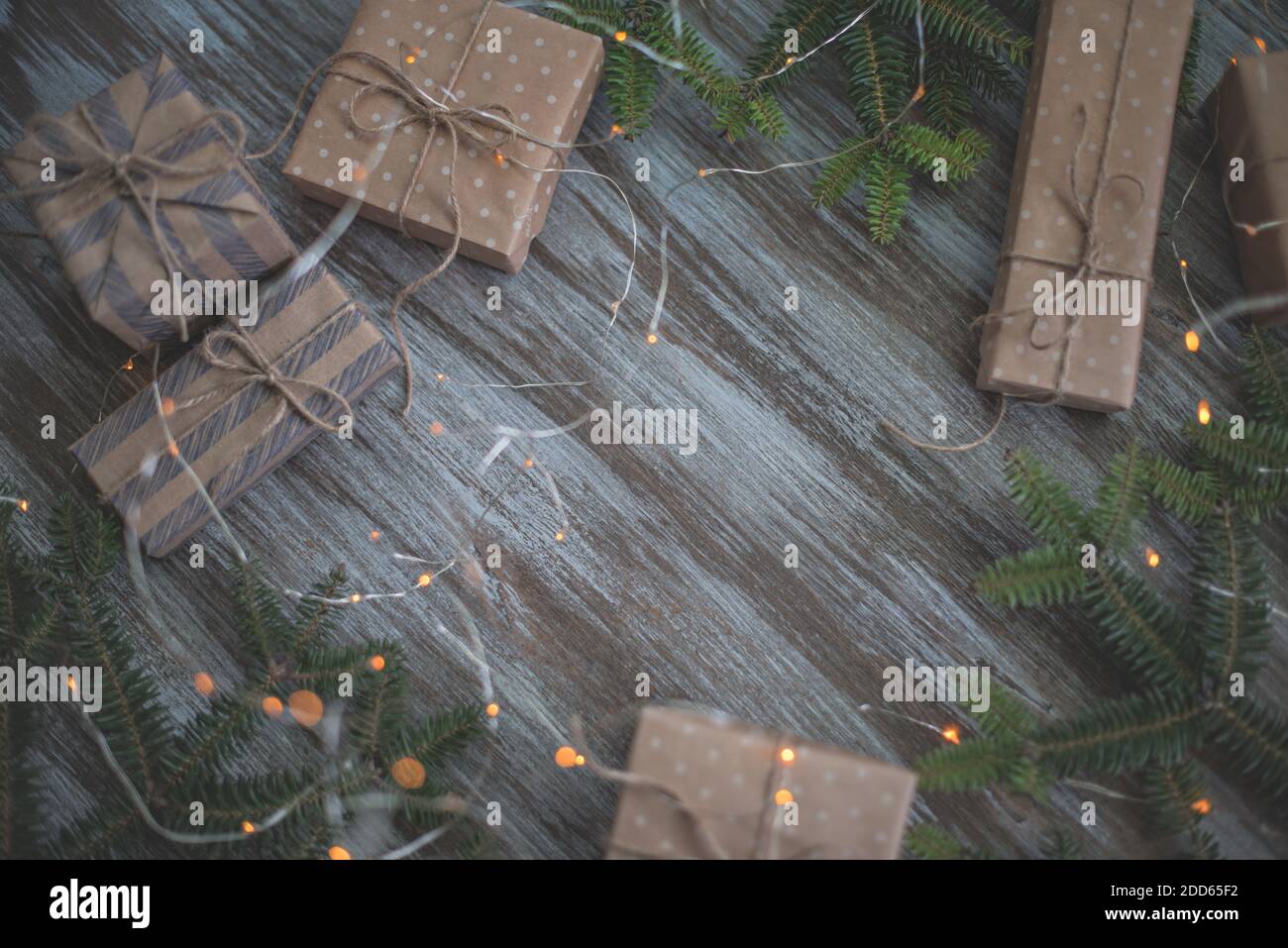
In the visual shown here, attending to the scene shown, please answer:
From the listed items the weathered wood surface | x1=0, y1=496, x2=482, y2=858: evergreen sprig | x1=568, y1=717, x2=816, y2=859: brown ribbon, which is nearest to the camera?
x1=568, y1=717, x2=816, y2=859: brown ribbon

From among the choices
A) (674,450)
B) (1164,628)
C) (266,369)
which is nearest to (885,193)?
(674,450)

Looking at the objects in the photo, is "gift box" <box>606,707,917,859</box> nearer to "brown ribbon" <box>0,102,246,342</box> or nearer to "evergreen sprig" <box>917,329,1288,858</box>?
"evergreen sprig" <box>917,329,1288,858</box>

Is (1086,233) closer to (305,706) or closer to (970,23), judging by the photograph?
(970,23)

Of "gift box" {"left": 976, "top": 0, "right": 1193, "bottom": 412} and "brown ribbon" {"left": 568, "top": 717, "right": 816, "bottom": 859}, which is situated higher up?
"gift box" {"left": 976, "top": 0, "right": 1193, "bottom": 412}

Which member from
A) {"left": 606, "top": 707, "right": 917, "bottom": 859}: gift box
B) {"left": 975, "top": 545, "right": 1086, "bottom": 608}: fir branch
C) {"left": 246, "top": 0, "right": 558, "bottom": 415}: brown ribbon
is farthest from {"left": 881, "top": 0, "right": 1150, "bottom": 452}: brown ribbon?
{"left": 246, "top": 0, "right": 558, "bottom": 415}: brown ribbon

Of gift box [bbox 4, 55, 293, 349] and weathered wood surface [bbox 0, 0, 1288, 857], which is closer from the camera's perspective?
gift box [bbox 4, 55, 293, 349]

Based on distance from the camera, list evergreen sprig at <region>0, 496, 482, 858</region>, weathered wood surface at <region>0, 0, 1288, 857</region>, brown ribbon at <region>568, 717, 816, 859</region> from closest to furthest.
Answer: brown ribbon at <region>568, 717, 816, 859</region> < evergreen sprig at <region>0, 496, 482, 858</region> < weathered wood surface at <region>0, 0, 1288, 857</region>

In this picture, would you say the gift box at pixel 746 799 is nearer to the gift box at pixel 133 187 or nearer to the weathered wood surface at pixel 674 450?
the weathered wood surface at pixel 674 450
